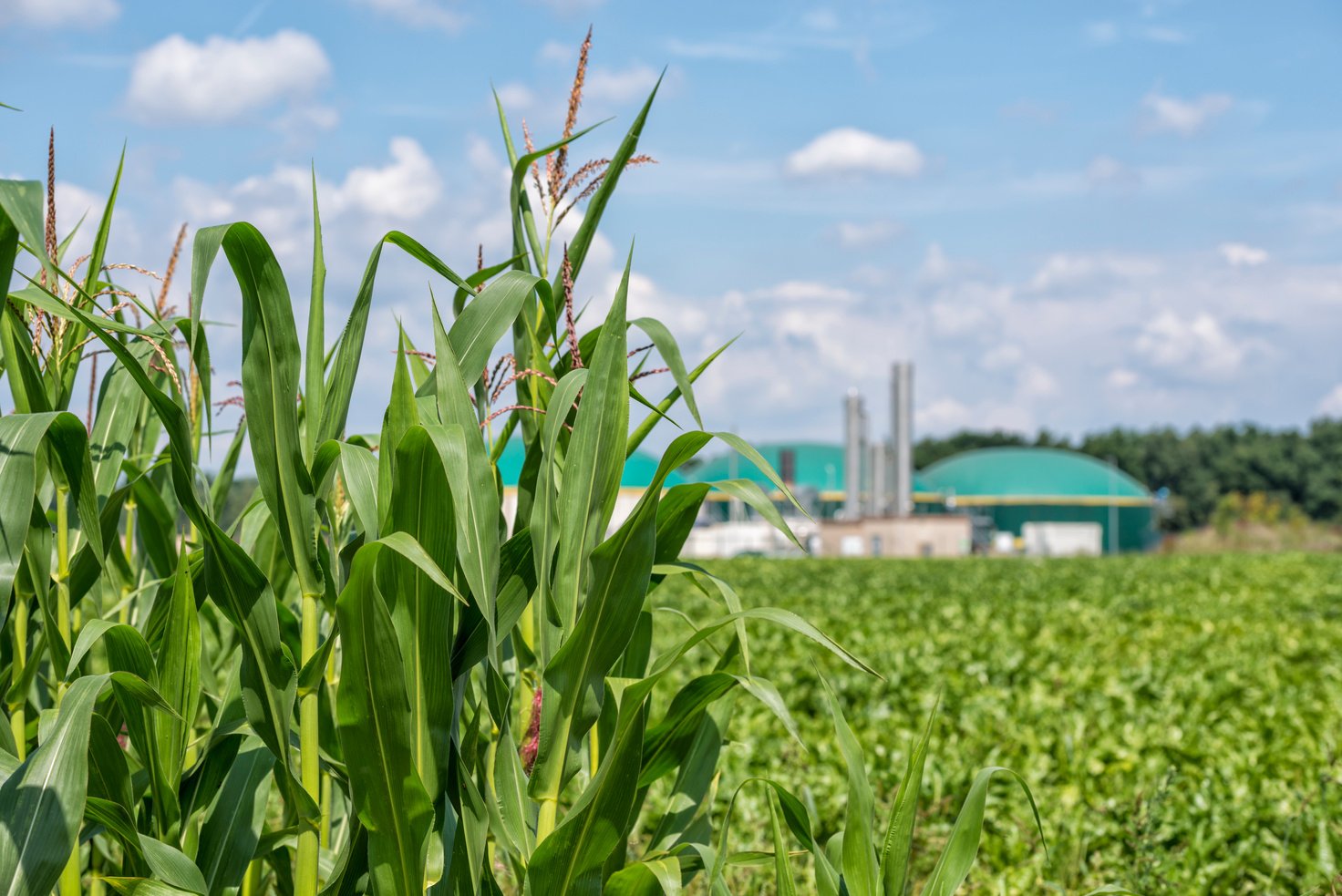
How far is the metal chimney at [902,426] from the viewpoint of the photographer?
43062 mm

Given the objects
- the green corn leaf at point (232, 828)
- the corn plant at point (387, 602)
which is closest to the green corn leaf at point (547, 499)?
the corn plant at point (387, 602)

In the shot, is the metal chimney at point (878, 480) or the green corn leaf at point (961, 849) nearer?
the green corn leaf at point (961, 849)

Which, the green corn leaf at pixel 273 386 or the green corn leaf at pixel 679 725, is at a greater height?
the green corn leaf at pixel 273 386

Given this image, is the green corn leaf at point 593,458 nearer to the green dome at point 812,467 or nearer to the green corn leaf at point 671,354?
the green corn leaf at point 671,354

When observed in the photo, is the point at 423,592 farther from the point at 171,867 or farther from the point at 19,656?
the point at 19,656

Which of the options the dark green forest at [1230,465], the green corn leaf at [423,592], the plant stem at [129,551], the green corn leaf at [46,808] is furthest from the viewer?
the dark green forest at [1230,465]

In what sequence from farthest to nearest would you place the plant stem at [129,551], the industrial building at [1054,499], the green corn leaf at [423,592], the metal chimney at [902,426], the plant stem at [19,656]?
the industrial building at [1054,499], the metal chimney at [902,426], the plant stem at [129,551], the plant stem at [19,656], the green corn leaf at [423,592]

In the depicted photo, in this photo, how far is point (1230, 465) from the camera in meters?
77.9

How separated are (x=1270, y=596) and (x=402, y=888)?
39.2 feet

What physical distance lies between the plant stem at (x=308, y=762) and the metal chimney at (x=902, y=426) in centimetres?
4237

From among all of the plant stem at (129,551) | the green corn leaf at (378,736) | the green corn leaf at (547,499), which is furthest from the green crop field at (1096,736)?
the plant stem at (129,551)

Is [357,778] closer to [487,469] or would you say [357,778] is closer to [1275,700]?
[487,469]

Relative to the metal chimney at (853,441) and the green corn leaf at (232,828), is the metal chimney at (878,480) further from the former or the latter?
the green corn leaf at (232,828)

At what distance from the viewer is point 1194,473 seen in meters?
79.5
